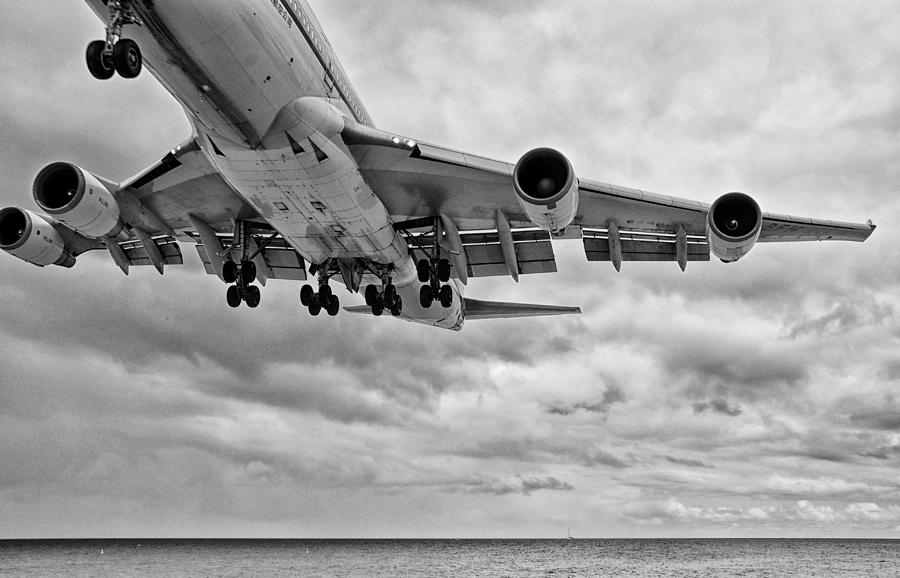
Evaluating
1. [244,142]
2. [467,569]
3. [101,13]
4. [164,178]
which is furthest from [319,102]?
[467,569]

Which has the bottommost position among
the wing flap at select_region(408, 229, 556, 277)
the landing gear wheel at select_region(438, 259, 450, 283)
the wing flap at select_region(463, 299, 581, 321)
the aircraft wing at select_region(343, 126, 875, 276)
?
the landing gear wheel at select_region(438, 259, 450, 283)

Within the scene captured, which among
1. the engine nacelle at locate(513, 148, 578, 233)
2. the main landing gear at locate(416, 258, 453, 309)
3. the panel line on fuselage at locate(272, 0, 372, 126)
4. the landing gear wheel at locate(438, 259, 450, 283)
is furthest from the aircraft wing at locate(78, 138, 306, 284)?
the engine nacelle at locate(513, 148, 578, 233)

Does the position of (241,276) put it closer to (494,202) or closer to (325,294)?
(325,294)

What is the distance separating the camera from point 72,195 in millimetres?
16969

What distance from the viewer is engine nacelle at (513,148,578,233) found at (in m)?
14.5

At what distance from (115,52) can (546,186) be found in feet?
25.7

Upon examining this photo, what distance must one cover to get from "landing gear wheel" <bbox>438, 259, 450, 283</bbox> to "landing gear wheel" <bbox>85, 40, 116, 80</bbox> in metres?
10.1

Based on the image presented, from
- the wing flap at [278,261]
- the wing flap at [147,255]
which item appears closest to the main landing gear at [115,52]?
the wing flap at [278,261]

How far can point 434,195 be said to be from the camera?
17359 millimetres

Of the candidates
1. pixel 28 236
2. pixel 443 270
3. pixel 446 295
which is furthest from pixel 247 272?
pixel 28 236

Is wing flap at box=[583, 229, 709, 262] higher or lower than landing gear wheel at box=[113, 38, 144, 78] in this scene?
higher

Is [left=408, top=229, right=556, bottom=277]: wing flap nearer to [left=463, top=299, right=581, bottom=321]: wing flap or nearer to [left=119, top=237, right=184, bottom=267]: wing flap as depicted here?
[left=463, top=299, right=581, bottom=321]: wing flap

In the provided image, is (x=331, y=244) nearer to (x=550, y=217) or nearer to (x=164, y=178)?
(x=164, y=178)

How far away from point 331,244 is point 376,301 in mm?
2950
